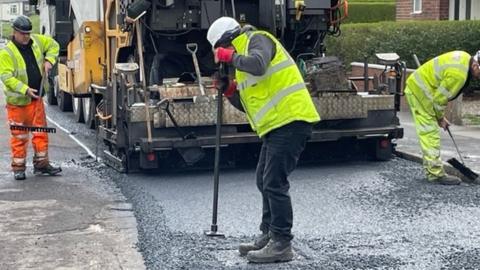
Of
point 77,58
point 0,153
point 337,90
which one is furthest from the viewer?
point 77,58

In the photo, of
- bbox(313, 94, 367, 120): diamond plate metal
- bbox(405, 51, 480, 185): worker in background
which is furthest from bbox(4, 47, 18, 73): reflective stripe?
bbox(405, 51, 480, 185): worker in background

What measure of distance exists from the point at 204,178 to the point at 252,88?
3547 millimetres

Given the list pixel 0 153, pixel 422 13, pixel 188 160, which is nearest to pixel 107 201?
pixel 188 160

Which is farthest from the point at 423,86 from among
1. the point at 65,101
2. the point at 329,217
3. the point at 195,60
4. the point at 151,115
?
the point at 65,101

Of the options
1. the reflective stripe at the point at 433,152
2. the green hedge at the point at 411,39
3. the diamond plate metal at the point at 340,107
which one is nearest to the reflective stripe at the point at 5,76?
the diamond plate metal at the point at 340,107

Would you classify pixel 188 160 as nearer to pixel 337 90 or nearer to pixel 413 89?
pixel 337 90

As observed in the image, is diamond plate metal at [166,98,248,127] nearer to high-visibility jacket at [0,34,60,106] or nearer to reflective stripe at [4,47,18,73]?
high-visibility jacket at [0,34,60,106]

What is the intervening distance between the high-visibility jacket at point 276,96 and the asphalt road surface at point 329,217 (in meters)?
0.98

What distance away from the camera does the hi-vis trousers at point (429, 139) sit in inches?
361

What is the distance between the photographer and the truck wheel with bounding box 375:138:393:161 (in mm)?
10484

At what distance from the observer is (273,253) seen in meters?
6.16

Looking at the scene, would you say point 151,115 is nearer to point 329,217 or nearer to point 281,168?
point 329,217

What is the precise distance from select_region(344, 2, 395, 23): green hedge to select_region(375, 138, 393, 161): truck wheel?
1660 centimetres

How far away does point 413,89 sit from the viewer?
30.8 ft
